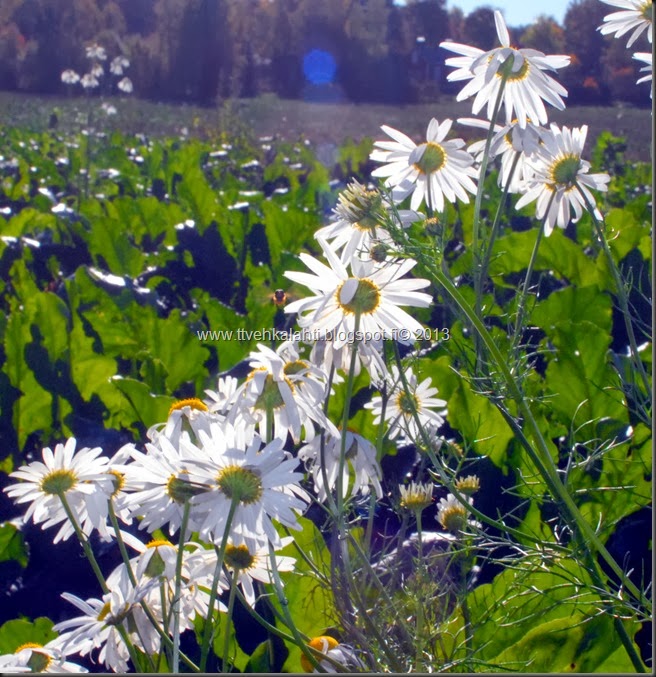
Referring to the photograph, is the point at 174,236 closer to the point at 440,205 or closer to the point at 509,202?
the point at 509,202

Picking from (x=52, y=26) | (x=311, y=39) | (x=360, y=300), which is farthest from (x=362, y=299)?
(x=52, y=26)

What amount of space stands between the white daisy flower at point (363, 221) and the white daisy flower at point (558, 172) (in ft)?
0.87

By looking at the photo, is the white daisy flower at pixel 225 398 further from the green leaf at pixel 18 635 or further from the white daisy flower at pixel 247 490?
the green leaf at pixel 18 635

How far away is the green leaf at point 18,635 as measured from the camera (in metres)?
1.22

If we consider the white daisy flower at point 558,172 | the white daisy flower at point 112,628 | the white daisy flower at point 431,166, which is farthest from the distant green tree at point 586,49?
the white daisy flower at point 112,628

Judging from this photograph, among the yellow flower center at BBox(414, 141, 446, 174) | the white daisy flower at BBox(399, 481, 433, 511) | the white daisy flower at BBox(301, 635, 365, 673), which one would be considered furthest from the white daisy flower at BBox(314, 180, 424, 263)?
the white daisy flower at BBox(301, 635, 365, 673)

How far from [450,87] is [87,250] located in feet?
6.60

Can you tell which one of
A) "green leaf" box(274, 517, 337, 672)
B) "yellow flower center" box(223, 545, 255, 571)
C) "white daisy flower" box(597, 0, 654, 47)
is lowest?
"green leaf" box(274, 517, 337, 672)

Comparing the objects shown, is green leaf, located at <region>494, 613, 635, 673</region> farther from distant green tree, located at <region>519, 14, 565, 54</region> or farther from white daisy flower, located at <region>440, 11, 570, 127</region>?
distant green tree, located at <region>519, 14, 565, 54</region>

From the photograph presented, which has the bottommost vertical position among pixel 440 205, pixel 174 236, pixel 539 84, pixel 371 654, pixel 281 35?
pixel 371 654

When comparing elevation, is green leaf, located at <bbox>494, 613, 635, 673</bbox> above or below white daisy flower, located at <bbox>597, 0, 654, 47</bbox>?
below

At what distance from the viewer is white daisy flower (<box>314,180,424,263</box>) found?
3.13 feet

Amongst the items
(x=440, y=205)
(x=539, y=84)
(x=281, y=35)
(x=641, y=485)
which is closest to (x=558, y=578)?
(x=641, y=485)

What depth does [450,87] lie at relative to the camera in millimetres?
1866
